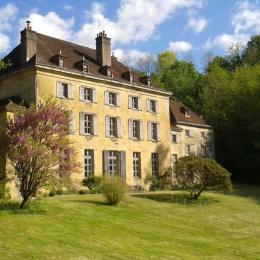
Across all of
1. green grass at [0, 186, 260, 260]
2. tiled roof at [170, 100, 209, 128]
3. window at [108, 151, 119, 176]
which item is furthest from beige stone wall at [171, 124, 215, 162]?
green grass at [0, 186, 260, 260]

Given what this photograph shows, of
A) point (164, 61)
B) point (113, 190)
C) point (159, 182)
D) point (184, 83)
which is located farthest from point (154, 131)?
point (164, 61)

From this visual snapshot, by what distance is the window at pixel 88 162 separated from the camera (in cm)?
3369

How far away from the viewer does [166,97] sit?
134ft

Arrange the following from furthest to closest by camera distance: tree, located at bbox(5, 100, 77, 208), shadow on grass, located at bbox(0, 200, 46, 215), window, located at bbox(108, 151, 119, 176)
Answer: window, located at bbox(108, 151, 119, 176) → tree, located at bbox(5, 100, 77, 208) → shadow on grass, located at bbox(0, 200, 46, 215)

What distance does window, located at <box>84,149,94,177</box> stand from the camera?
33.7 metres

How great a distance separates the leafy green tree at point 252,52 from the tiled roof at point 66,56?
2845 centimetres

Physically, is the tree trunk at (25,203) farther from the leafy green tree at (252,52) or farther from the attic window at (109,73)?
the leafy green tree at (252,52)

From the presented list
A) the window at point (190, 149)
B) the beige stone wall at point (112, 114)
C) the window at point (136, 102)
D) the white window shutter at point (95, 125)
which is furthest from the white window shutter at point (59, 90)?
the window at point (190, 149)

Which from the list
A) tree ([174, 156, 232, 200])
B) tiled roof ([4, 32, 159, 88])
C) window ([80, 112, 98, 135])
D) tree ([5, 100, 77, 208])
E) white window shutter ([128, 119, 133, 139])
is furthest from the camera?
Answer: white window shutter ([128, 119, 133, 139])

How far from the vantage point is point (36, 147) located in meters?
18.7

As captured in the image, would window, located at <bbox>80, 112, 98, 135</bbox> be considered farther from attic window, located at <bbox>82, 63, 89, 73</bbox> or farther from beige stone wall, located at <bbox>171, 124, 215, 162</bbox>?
beige stone wall, located at <bbox>171, 124, 215, 162</bbox>

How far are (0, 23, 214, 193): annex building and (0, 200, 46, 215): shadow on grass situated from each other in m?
10.1

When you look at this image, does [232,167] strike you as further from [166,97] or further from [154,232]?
[154,232]

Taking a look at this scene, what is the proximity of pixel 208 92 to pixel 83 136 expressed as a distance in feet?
83.3
